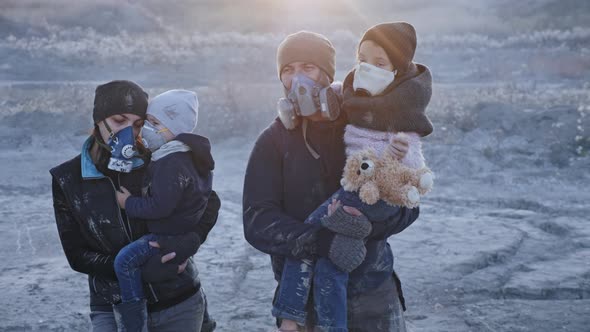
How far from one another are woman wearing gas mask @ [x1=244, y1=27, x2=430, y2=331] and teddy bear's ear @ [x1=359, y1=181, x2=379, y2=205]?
57 millimetres

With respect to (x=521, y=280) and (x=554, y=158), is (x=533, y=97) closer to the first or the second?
(x=554, y=158)

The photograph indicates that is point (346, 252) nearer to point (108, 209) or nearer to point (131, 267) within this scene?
point (131, 267)

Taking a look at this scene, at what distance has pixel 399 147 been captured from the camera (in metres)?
2.41

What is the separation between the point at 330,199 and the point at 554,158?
834cm

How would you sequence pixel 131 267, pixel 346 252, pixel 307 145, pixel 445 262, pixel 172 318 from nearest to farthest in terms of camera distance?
pixel 346 252 < pixel 307 145 < pixel 131 267 < pixel 172 318 < pixel 445 262

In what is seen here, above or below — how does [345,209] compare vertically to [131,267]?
above

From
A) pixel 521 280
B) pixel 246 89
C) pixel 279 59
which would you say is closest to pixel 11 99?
pixel 246 89

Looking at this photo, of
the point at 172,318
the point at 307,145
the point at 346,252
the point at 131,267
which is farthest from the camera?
the point at 172,318

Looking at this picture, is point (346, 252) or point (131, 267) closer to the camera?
point (346, 252)

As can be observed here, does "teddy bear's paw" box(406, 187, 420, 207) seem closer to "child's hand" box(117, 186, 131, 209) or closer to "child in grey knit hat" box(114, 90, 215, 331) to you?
"child in grey knit hat" box(114, 90, 215, 331)

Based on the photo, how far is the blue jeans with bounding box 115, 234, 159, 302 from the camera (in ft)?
8.39

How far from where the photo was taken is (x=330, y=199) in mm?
2412

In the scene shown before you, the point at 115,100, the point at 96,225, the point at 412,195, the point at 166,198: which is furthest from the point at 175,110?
the point at 412,195

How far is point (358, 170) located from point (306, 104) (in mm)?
307
